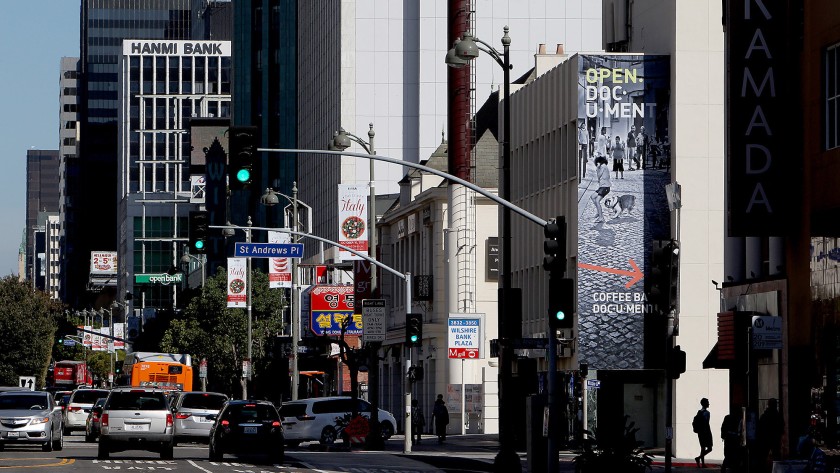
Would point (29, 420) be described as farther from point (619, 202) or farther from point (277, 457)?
point (619, 202)

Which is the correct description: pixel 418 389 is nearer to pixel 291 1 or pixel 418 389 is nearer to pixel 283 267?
pixel 283 267

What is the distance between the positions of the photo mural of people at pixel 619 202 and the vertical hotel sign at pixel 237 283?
101ft

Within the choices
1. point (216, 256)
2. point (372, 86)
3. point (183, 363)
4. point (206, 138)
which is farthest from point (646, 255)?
point (206, 138)

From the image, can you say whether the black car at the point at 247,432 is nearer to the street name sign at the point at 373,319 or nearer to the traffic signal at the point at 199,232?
the traffic signal at the point at 199,232

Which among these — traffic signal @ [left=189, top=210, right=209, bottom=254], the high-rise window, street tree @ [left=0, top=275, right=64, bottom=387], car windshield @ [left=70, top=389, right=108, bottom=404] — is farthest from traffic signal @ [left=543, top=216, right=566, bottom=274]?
street tree @ [left=0, top=275, right=64, bottom=387]

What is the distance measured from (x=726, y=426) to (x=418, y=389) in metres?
37.9

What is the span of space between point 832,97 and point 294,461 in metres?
15.8

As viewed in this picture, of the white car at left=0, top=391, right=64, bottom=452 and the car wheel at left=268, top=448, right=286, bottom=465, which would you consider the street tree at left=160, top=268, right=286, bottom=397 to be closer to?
the white car at left=0, top=391, right=64, bottom=452

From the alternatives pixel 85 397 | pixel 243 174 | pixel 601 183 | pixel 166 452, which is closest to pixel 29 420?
pixel 166 452

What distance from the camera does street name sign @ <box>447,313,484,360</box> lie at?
4809 centimetres

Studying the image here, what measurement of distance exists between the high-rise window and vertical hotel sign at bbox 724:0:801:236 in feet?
4.24

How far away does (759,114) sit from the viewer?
116ft

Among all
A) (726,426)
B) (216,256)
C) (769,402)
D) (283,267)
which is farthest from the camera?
(216,256)

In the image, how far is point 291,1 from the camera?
150 m
